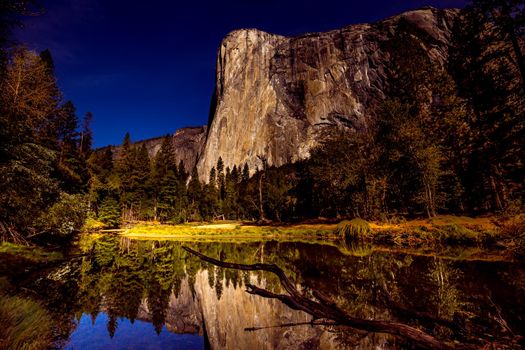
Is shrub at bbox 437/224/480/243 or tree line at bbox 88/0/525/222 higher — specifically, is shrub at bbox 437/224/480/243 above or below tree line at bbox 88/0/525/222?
below

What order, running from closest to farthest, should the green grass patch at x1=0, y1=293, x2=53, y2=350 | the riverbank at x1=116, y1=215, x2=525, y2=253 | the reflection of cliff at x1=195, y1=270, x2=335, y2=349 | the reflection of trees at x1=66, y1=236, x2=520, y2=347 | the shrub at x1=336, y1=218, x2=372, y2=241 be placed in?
the green grass patch at x1=0, y1=293, x2=53, y2=350, the reflection of cliff at x1=195, y1=270, x2=335, y2=349, the reflection of trees at x1=66, y1=236, x2=520, y2=347, the riverbank at x1=116, y1=215, x2=525, y2=253, the shrub at x1=336, y1=218, x2=372, y2=241

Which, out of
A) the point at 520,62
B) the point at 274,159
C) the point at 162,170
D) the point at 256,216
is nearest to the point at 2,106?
the point at 520,62

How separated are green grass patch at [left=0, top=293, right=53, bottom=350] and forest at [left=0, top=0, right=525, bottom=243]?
7.04 m

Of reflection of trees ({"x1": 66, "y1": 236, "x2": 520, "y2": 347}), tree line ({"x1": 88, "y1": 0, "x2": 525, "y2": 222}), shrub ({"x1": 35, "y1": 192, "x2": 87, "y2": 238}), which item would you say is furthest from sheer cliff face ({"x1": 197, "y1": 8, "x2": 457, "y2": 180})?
reflection of trees ({"x1": 66, "y1": 236, "x2": 520, "y2": 347})

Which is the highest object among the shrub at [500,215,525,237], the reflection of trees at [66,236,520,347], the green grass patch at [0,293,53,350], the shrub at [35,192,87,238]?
the shrub at [35,192,87,238]

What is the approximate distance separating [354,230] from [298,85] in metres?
92.1

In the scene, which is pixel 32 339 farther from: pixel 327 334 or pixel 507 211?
pixel 507 211

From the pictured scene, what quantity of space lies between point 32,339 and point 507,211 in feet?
68.1

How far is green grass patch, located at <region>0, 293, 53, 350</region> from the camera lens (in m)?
4.42

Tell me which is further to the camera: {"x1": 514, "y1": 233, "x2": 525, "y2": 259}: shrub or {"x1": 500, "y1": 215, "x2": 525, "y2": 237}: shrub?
{"x1": 500, "y1": 215, "x2": 525, "y2": 237}: shrub

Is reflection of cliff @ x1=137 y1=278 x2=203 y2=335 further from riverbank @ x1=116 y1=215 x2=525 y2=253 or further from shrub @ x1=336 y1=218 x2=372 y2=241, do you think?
shrub @ x1=336 y1=218 x2=372 y2=241

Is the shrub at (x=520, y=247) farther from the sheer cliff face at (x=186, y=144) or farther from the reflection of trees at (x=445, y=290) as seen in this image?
the sheer cliff face at (x=186, y=144)

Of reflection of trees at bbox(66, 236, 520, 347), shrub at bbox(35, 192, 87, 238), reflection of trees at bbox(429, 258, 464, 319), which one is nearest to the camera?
reflection of trees at bbox(429, 258, 464, 319)

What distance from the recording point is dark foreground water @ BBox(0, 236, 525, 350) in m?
5.82
